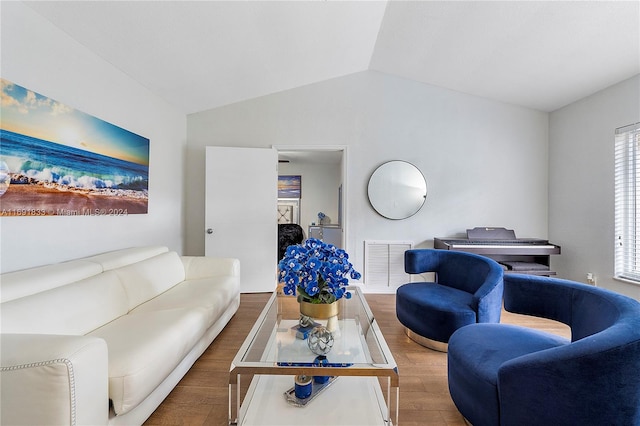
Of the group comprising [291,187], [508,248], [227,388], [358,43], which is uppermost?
[358,43]

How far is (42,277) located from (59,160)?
830mm

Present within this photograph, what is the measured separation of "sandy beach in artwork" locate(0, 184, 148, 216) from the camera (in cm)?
152

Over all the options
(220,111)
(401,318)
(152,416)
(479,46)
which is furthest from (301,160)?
(152,416)

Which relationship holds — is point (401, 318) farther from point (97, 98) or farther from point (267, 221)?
point (97, 98)

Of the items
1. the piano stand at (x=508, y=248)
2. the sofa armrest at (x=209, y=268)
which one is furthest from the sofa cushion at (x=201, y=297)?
the piano stand at (x=508, y=248)

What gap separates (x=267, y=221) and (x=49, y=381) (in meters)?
2.51

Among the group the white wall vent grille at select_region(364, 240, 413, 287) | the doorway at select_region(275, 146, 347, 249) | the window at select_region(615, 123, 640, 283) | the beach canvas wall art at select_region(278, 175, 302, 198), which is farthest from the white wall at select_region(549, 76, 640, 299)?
the beach canvas wall art at select_region(278, 175, 302, 198)

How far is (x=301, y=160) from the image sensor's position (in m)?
6.08

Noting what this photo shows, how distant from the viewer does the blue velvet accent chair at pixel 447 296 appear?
185cm

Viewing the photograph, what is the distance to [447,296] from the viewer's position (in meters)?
2.11

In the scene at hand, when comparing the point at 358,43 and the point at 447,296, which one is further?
the point at 358,43

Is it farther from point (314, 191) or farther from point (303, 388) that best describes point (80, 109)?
point (314, 191)

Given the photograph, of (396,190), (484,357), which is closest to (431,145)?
(396,190)

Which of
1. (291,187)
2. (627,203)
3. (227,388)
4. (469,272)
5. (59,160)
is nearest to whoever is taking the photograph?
(227,388)
